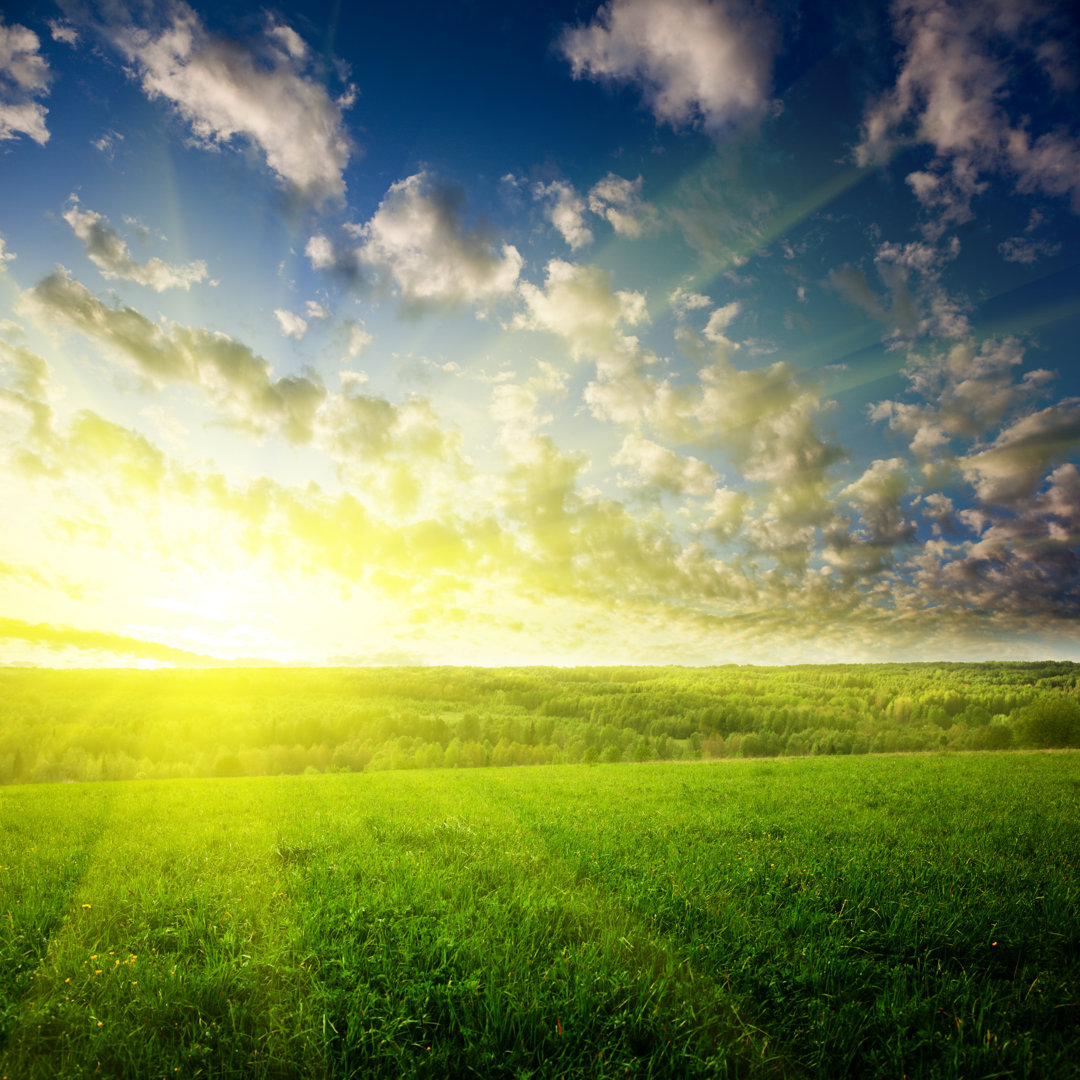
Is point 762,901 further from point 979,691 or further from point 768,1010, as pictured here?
point 979,691

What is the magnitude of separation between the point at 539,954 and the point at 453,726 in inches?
5962

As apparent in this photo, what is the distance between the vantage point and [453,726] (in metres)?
145

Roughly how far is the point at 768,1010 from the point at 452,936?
3.01m

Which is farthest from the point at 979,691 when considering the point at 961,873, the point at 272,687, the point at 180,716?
the point at 272,687

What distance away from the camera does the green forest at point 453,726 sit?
270 ft

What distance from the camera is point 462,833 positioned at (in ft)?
31.8

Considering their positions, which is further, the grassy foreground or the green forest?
the green forest

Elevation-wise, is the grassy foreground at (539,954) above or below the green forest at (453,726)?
above

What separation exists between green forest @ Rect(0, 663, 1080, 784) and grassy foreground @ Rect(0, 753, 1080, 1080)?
48.6 meters

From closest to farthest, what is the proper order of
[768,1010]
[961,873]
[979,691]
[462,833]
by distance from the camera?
[768,1010], [961,873], [462,833], [979,691]

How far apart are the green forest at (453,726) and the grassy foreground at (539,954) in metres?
48.6

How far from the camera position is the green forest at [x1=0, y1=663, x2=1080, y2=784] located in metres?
82.2

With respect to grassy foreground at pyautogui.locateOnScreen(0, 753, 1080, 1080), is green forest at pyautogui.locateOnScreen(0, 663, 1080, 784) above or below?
below

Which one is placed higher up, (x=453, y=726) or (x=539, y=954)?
(x=539, y=954)
